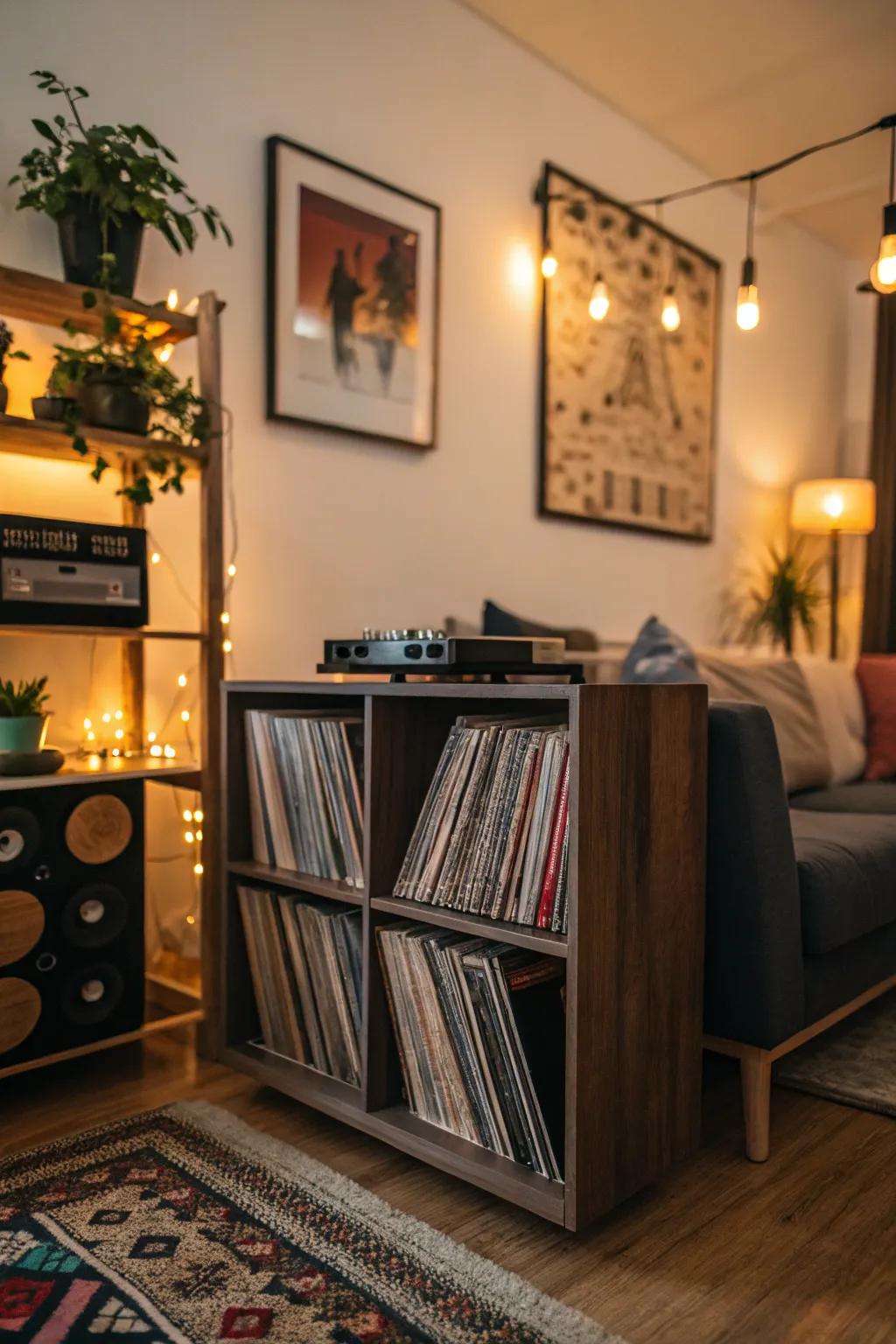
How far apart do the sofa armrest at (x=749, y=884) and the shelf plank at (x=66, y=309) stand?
1.31 metres

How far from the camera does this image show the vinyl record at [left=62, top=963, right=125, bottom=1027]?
6.13 ft

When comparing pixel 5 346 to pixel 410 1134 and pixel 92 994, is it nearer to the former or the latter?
pixel 92 994

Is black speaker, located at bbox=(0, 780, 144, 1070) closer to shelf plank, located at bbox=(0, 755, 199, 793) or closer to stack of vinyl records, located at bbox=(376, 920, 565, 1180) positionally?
shelf plank, located at bbox=(0, 755, 199, 793)

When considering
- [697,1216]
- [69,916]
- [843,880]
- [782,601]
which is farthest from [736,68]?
[697,1216]

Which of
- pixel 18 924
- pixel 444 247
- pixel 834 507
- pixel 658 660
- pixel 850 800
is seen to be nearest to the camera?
pixel 18 924

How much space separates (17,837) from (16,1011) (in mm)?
303

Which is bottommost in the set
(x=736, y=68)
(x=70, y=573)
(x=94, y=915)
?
(x=94, y=915)

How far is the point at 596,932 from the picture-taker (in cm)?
140

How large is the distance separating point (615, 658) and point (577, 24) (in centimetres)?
190

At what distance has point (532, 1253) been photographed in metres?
1.40

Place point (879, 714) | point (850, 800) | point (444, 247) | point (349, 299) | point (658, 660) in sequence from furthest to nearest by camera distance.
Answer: point (879, 714) < point (444, 247) < point (850, 800) < point (349, 299) < point (658, 660)

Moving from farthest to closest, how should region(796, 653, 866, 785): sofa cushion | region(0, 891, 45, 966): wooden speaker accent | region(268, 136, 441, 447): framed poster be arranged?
region(796, 653, 866, 785): sofa cushion, region(268, 136, 441, 447): framed poster, region(0, 891, 45, 966): wooden speaker accent

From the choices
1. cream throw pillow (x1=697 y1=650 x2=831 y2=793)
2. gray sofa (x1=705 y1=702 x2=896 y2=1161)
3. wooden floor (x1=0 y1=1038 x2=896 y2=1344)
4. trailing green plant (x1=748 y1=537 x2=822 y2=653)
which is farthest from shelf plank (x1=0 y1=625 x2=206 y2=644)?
trailing green plant (x1=748 y1=537 x2=822 y2=653)

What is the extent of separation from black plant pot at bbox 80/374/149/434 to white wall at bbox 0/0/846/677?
0.83 feet
